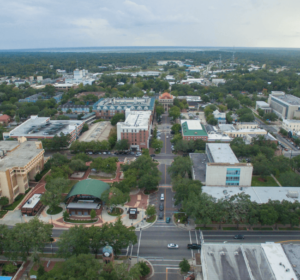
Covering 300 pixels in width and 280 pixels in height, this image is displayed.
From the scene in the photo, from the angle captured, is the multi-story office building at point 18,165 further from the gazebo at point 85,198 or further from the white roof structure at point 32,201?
the gazebo at point 85,198

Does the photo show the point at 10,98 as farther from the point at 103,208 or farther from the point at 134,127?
the point at 103,208

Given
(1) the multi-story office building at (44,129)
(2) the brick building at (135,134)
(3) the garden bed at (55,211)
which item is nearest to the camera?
(3) the garden bed at (55,211)

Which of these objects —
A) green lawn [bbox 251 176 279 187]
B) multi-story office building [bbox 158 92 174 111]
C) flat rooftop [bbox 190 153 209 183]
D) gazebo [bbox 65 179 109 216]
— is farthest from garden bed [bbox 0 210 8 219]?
multi-story office building [bbox 158 92 174 111]

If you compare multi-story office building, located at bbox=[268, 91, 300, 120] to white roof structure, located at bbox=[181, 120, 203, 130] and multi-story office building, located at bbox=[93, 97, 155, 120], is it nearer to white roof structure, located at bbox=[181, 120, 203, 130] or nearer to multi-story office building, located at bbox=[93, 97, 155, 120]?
white roof structure, located at bbox=[181, 120, 203, 130]

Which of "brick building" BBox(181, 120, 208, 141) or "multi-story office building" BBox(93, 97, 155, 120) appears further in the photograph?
"multi-story office building" BBox(93, 97, 155, 120)

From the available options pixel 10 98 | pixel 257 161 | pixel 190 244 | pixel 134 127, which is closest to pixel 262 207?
pixel 190 244

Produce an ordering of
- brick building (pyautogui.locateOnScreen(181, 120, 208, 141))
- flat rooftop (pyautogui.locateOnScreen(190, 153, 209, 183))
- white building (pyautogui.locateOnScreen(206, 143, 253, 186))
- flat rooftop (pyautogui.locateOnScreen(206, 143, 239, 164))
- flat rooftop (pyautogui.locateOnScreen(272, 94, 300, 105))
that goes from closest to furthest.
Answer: white building (pyautogui.locateOnScreen(206, 143, 253, 186)), flat rooftop (pyautogui.locateOnScreen(190, 153, 209, 183)), flat rooftop (pyautogui.locateOnScreen(206, 143, 239, 164)), brick building (pyautogui.locateOnScreen(181, 120, 208, 141)), flat rooftop (pyautogui.locateOnScreen(272, 94, 300, 105))

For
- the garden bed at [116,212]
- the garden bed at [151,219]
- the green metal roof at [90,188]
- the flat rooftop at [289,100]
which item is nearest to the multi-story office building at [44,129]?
the green metal roof at [90,188]

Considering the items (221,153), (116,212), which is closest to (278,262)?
(116,212)
